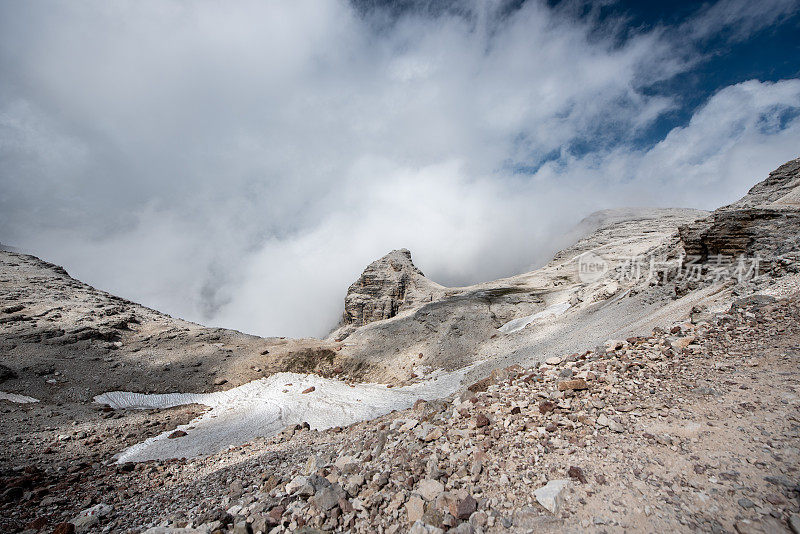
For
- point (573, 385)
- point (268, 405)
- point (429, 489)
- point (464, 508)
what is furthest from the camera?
point (268, 405)

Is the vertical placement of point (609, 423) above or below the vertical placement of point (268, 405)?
below

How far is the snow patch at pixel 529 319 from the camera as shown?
28.7 m

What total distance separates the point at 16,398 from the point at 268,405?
1189 cm

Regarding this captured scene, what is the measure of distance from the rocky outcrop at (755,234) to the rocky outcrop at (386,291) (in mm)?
35727

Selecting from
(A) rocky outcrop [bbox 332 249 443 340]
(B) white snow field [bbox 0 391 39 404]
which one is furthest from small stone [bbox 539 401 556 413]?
(A) rocky outcrop [bbox 332 249 443 340]

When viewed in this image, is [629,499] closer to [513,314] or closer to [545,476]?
[545,476]

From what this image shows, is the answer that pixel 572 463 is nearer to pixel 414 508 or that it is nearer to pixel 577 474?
pixel 577 474

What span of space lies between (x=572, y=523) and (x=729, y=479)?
1.74 metres

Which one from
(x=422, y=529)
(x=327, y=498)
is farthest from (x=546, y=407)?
(x=327, y=498)

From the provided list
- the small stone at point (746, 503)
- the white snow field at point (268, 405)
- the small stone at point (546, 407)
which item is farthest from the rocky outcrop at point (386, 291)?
the small stone at point (746, 503)

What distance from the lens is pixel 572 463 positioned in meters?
4.30

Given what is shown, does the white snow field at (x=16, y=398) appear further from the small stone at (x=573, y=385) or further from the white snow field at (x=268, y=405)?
the small stone at (x=573, y=385)

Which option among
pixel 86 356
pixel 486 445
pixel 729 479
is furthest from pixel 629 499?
pixel 86 356

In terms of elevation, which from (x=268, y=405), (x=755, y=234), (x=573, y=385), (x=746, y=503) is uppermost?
(x=755, y=234)
